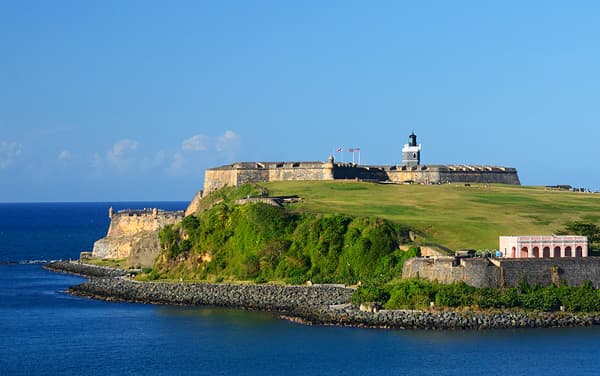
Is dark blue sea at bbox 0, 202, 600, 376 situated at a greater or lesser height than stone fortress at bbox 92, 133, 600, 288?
lesser

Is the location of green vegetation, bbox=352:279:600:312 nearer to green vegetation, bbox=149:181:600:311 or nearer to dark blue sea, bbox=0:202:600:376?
green vegetation, bbox=149:181:600:311

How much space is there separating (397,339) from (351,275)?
56.2 ft

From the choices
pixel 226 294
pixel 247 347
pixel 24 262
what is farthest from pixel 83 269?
pixel 247 347

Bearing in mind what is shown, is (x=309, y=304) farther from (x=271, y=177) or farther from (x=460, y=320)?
(x=271, y=177)

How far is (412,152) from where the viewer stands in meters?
125

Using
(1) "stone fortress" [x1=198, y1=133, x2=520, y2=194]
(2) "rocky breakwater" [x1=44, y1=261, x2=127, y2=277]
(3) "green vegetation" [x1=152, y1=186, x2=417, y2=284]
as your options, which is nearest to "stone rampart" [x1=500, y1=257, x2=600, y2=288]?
(3) "green vegetation" [x1=152, y1=186, x2=417, y2=284]

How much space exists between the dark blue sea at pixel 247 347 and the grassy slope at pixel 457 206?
52.9 feet

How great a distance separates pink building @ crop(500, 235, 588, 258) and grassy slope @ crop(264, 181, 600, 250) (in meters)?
5.97

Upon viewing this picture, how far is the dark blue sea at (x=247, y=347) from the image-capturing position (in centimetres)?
6028

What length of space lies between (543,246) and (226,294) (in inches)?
739

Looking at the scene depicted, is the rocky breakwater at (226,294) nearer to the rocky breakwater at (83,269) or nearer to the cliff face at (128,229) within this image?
the rocky breakwater at (83,269)

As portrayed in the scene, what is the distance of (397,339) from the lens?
216 ft

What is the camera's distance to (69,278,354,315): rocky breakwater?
78.1 m

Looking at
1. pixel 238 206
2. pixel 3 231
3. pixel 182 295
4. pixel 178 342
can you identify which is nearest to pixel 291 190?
pixel 238 206
